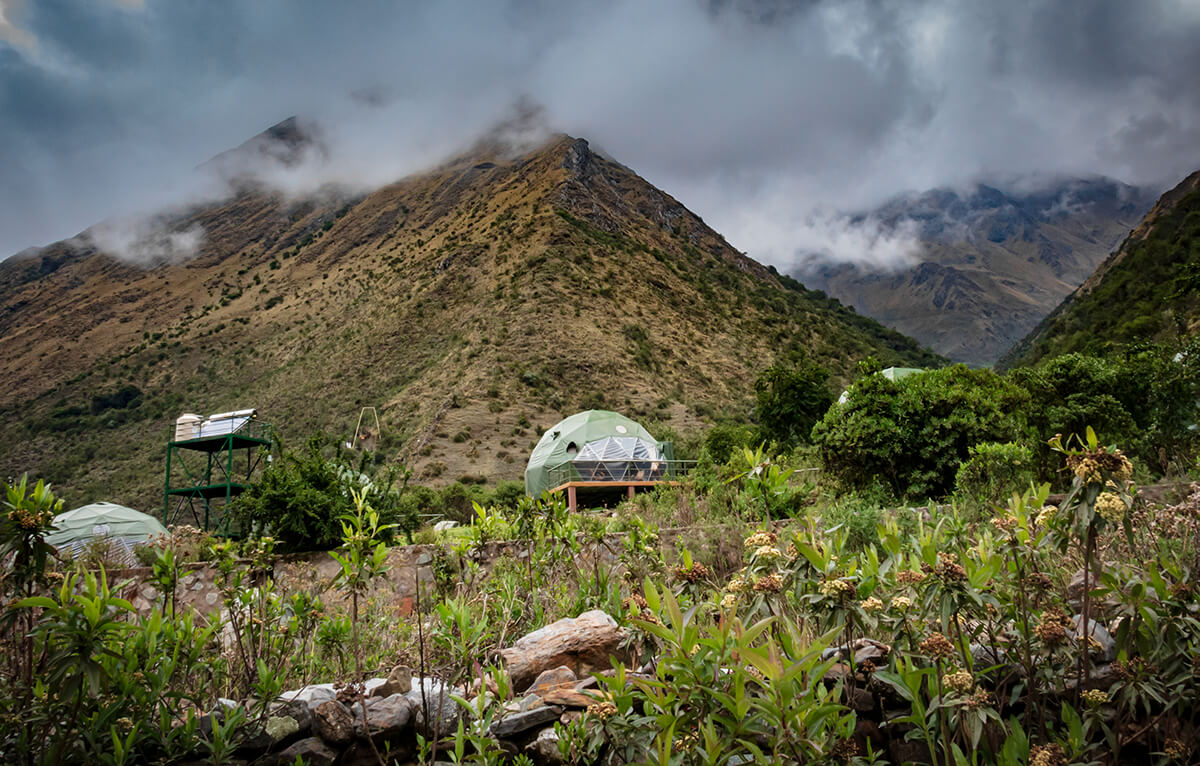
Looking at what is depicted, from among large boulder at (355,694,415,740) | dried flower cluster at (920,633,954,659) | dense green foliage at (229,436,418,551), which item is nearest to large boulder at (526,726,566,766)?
large boulder at (355,694,415,740)

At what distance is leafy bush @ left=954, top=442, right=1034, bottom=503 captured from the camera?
718cm

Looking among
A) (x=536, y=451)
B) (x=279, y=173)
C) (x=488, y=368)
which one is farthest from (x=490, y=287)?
(x=279, y=173)

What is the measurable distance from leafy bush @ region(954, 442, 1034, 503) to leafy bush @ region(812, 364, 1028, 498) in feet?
4.29

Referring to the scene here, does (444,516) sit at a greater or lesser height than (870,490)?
lesser

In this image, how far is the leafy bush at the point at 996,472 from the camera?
718 cm

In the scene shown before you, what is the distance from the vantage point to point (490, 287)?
41.8m

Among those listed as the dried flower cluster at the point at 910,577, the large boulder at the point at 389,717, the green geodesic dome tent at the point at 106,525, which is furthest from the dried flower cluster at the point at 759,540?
the green geodesic dome tent at the point at 106,525

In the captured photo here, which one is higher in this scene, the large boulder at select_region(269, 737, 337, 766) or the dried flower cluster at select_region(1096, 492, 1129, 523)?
the dried flower cluster at select_region(1096, 492, 1129, 523)

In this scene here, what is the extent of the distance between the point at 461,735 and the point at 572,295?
38.0 m

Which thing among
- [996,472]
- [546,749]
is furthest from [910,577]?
[996,472]

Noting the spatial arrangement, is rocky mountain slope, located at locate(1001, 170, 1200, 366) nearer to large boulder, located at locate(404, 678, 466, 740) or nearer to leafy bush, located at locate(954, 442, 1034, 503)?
leafy bush, located at locate(954, 442, 1034, 503)

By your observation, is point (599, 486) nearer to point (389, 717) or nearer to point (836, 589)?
point (389, 717)

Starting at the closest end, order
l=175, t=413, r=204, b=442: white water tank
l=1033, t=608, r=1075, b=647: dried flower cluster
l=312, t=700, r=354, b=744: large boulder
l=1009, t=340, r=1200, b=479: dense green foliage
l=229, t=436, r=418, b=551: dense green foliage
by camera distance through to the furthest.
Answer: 1. l=1033, t=608, r=1075, b=647: dried flower cluster
2. l=312, t=700, r=354, b=744: large boulder
3. l=229, t=436, r=418, b=551: dense green foliage
4. l=1009, t=340, r=1200, b=479: dense green foliage
5. l=175, t=413, r=204, b=442: white water tank

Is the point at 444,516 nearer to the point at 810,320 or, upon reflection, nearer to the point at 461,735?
the point at 461,735
